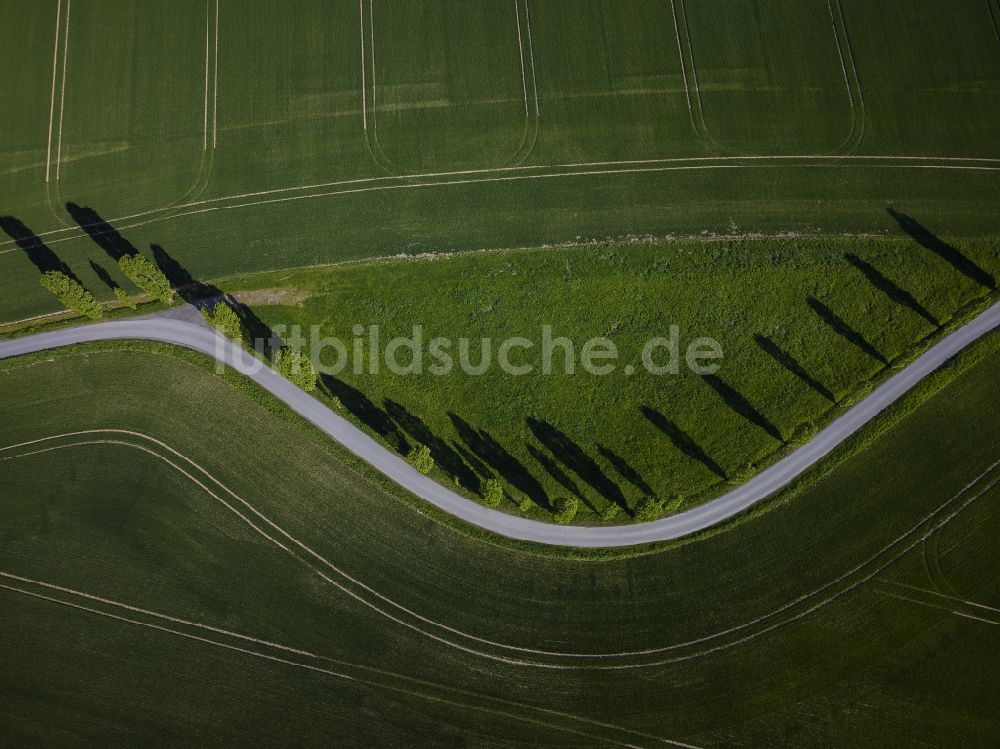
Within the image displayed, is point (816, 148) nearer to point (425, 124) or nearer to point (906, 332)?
point (906, 332)

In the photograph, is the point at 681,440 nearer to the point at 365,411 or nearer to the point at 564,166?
the point at 365,411

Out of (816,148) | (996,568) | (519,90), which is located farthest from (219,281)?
(996,568)

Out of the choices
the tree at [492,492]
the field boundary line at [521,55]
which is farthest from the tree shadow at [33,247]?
the field boundary line at [521,55]

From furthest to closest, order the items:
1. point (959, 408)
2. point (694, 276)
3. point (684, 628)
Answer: point (694, 276) < point (959, 408) < point (684, 628)

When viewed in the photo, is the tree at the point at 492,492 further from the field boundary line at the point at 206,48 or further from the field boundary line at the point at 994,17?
the field boundary line at the point at 994,17

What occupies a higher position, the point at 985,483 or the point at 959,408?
the point at 959,408

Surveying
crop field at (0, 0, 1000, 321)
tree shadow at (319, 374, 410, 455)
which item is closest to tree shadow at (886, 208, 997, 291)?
crop field at (0, 0, 1000, 321)

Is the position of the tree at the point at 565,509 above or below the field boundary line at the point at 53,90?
below
